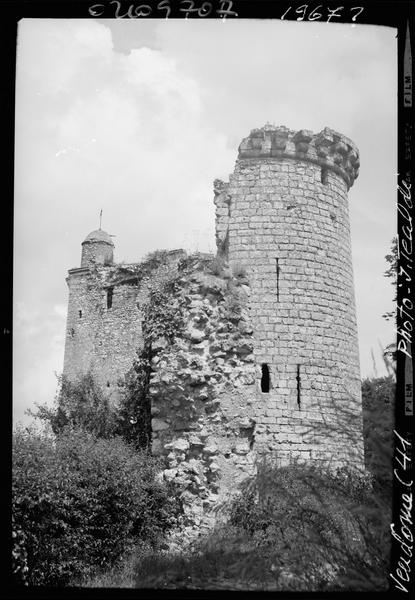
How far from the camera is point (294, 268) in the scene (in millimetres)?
14406

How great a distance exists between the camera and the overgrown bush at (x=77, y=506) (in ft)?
27.4

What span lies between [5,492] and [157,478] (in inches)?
214

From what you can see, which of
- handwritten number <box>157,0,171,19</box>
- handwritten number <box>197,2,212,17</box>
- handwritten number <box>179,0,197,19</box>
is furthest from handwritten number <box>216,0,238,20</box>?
handwritten number <box>157,0,171,19</box>

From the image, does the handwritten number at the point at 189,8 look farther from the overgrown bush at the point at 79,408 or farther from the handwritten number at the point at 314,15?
the overgrown bush at the point at 79,408

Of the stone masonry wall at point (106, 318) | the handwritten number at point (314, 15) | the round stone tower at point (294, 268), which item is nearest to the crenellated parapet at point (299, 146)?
the round stone tower at point (294, 268)

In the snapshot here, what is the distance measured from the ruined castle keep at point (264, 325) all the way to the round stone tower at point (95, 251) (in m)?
15.3

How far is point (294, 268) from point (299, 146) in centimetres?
289

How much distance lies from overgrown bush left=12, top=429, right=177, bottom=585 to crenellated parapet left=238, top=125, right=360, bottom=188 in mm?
7663

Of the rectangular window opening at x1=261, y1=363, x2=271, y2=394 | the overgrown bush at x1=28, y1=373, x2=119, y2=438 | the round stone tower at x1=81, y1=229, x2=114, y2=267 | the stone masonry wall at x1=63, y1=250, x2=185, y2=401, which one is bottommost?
the overgrown bush at x1=28, y1=373, x2=119, y2=438

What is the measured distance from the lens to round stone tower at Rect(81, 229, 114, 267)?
29.5 meters

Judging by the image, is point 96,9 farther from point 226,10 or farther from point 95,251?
point 95,251

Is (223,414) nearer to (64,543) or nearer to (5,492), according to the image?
(64,543)

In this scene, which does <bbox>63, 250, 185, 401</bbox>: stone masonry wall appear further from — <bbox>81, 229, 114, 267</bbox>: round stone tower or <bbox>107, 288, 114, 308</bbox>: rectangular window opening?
<bbox>81, 229, 114, 267</bbox>: round stone tower

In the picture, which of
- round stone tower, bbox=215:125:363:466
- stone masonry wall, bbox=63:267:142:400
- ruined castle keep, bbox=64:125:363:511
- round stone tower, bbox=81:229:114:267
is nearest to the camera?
ruined castle keep, bbox=64:125:363:511
